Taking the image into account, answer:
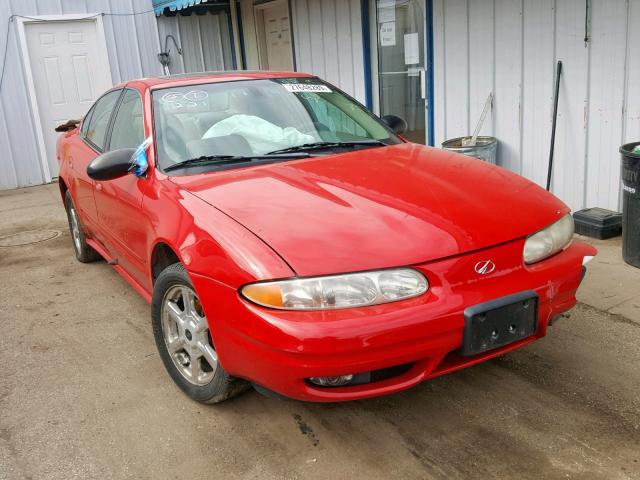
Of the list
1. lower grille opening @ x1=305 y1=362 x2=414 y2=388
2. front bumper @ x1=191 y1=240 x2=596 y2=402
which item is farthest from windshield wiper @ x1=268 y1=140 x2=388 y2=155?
lower grille opening @ x1=305 y1=362 x2=414 y2=388

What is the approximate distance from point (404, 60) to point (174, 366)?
5321mm

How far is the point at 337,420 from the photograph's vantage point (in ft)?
9.42

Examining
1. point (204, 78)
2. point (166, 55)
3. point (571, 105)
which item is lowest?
point (571, 105)

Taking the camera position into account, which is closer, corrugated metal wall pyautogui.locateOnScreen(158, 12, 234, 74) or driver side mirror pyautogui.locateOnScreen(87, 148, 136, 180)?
driver side mirror pyautogui.locateOnScreen(87, 148, 136, 180)

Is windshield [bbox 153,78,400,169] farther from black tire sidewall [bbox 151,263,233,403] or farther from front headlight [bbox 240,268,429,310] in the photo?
front headlight [bbox 240,268,429,310]

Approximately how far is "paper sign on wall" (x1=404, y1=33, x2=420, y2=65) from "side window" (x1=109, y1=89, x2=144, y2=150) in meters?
3.96

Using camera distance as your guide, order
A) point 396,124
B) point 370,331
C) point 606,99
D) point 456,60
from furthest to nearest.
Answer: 1. point 456,60
2. point 606,99
3. point 396,124
4. point 370,331

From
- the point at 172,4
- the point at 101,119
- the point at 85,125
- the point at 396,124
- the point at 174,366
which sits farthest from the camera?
the point at 172,4

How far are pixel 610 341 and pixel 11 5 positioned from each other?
369 inches

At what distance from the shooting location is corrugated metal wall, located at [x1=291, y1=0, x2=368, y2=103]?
7.91 m

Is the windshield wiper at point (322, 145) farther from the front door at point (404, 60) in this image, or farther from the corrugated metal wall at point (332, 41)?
the corrugated metal wall at point (332, 41)

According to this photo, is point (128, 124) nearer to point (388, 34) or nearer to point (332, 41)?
point (388, 34)

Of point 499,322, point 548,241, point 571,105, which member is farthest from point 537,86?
point 499,322

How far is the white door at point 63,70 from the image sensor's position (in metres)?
9.71
